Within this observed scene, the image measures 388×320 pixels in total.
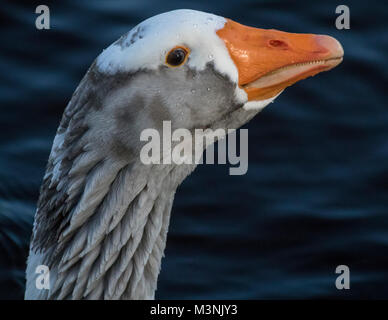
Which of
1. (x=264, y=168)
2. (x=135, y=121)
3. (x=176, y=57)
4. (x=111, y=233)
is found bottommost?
(x=111, y=233)

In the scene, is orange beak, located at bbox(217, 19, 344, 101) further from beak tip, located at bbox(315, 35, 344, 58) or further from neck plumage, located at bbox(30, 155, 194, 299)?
neck plumage, located at bbox(30, 155, 194, 299)

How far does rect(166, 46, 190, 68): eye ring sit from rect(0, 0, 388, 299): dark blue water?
248 centimetres

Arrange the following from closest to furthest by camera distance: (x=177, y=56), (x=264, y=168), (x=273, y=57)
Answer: (x=177, y=56), (x=273, y=57), (x=264, y=168)

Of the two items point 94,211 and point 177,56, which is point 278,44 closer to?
point 177,56

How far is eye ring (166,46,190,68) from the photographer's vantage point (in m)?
3.96

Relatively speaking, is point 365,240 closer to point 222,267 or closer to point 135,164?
point 222,267

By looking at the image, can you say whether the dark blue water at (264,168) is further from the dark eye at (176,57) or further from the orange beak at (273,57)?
the dark eye at (176,57)

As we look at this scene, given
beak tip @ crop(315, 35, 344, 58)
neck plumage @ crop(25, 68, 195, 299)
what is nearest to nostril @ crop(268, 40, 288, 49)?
beak tip @ crop(315, 35, 344, 58)

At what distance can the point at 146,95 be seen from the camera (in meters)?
4.04

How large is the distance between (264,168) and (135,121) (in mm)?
3073

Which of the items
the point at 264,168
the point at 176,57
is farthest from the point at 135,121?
the point at 264,168

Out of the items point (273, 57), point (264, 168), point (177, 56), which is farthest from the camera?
point (264, 168)

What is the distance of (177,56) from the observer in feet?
13.1
